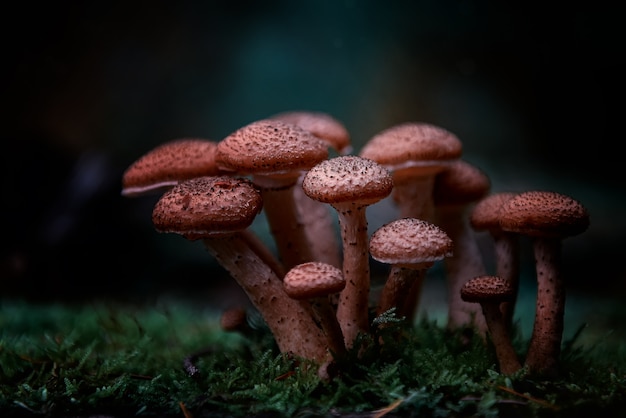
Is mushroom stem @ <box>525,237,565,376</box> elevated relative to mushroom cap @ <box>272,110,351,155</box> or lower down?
lower down

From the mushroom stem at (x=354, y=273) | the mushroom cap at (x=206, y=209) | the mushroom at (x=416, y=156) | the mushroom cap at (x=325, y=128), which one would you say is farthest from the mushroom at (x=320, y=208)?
the mushroom cap at (x=206, y=209)

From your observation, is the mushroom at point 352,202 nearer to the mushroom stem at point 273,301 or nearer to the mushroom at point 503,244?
the mushroom stem at point 273,301

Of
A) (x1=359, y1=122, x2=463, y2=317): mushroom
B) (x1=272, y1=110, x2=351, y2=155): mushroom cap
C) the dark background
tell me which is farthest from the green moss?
→ the dark background

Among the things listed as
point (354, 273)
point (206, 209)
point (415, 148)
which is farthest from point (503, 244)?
point (206, 209)

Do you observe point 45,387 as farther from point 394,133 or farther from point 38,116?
point 38,116

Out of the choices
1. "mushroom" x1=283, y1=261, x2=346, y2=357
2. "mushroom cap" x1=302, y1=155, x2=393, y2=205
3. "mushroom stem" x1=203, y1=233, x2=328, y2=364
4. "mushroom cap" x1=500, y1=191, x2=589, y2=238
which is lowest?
"mushroom stem" x1=203, y1=233, x2=328, y2=364

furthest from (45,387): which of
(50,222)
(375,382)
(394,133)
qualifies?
(50,222)

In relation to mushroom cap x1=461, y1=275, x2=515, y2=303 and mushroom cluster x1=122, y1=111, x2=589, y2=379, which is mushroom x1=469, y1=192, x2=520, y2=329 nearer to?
mushroom cluster x1=122, y1=111, x2=589, y2=379
